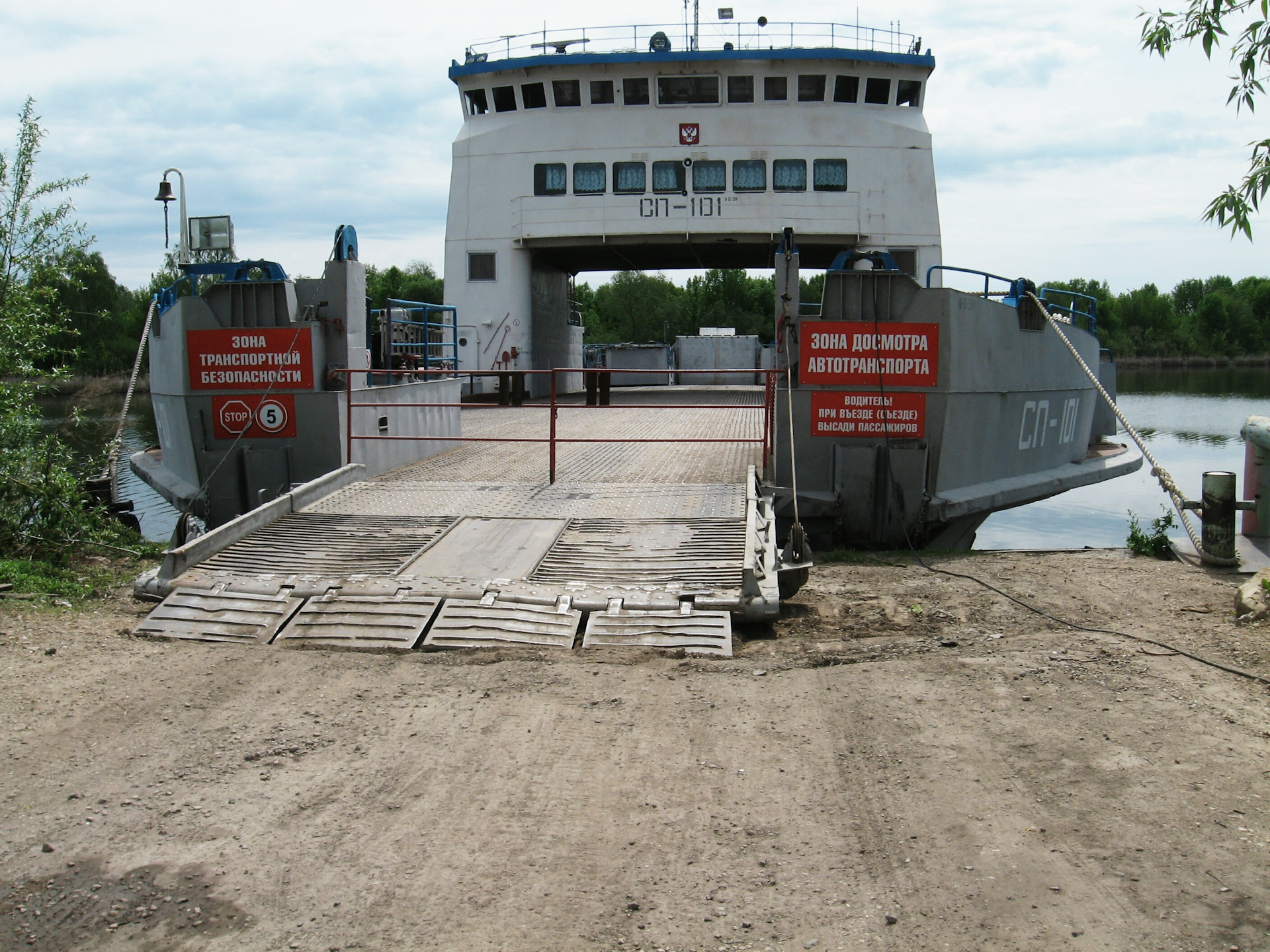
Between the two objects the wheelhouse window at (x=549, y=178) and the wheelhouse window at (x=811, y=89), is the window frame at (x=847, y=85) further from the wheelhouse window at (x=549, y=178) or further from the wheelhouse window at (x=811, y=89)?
the wheelhouse window at (x=549, y=178)

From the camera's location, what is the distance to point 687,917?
2.79m

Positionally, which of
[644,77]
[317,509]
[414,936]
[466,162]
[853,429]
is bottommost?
[414,936]

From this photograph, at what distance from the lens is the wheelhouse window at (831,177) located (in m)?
17.6

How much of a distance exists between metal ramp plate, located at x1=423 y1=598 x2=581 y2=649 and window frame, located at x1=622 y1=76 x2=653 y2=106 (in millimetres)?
14381

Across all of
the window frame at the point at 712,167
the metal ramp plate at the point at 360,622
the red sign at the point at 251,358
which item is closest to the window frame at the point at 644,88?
the window frame at the point at 712,167

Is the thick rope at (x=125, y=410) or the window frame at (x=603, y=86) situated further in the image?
the window frame at (x=603, y=86)

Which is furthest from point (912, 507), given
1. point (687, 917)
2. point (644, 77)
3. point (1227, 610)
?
point (644, 77)

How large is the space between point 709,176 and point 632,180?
1348mm

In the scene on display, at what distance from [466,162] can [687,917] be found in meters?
17.2

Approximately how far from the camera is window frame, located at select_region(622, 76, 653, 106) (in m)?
18.0

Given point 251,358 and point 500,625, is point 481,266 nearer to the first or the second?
point 251,358

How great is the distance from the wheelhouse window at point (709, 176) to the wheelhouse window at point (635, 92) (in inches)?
62.3

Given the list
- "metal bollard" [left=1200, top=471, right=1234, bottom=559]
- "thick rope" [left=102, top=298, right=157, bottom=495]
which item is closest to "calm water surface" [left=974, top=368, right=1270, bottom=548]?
"metal bollard" [left=1200, top=471, right=1234, bottom=559]

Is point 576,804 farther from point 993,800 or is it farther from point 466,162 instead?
point 466,162
